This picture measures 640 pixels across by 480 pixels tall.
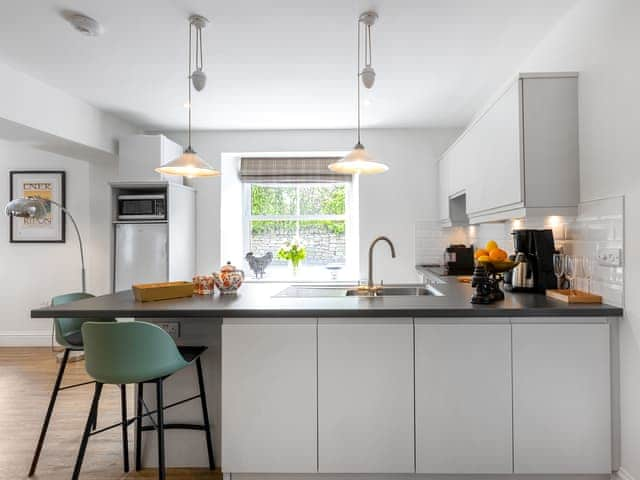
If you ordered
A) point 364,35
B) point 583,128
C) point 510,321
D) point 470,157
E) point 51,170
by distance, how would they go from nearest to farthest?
point 510,321 < point 583,128 < point 364,35 < point 470,157 < point 51,170

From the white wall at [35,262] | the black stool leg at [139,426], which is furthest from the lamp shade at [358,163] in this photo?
the white wall at [35,262]

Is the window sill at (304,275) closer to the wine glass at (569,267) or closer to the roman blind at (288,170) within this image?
the roman blind at (288,170)

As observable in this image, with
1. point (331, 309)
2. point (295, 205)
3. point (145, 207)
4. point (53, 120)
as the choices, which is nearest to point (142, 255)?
point (145, 207)

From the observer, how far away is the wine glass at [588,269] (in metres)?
2.10

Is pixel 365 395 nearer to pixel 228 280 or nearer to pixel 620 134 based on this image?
pixel 228 280

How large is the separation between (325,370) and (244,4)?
2.02 meters

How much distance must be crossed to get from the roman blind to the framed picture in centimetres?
213

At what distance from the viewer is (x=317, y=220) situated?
16.9ft

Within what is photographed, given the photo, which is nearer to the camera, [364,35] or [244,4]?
[244,4]

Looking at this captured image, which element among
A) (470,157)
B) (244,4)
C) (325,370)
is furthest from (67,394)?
(470,157)

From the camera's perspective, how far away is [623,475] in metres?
1.85

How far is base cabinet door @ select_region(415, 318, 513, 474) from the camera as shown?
6.21 ft

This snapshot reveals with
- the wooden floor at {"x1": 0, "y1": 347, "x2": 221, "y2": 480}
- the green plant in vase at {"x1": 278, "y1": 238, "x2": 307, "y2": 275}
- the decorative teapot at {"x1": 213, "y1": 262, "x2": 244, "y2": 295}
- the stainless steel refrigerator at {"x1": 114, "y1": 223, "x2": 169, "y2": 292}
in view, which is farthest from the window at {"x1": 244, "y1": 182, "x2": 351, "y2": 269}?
the decorative teapot at {"x1": 213, "y1": 262, "x2": 244, "y2": 295}

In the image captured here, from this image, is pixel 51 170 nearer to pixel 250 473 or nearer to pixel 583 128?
pixel 250 473
